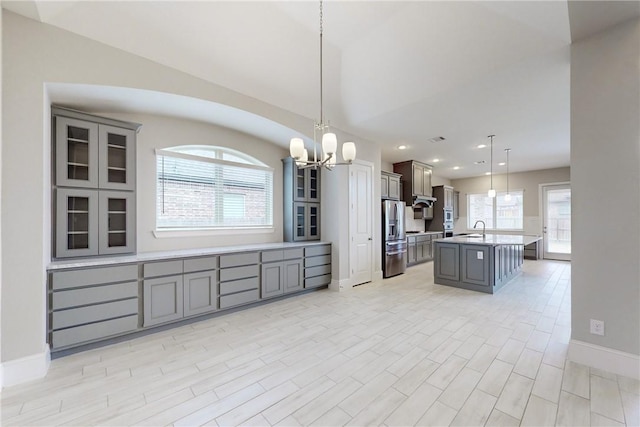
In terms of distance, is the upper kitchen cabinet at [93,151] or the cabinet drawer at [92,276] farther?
the upper kitchen cabinet at [93,151]

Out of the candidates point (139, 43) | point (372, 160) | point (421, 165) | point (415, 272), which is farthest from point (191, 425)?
point (421, 165)

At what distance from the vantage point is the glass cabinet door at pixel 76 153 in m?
2.78

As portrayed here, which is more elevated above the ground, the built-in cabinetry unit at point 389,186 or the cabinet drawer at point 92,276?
the built-in cabinetry unit at point 389,186

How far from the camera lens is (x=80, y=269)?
8.52 feet

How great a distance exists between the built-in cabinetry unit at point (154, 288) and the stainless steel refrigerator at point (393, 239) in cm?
235

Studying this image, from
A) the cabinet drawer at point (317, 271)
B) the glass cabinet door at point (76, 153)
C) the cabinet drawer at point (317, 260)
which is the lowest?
the cabinet drawer at point (317, 271)

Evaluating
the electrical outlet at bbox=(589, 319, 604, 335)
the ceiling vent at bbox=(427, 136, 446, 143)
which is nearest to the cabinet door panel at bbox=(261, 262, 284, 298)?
the electrical outlet at bbox=(589, 319, 604, 335)

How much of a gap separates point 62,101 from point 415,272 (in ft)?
22.6

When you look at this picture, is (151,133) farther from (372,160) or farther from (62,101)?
(372,160)

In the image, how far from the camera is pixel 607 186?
7.46 ft

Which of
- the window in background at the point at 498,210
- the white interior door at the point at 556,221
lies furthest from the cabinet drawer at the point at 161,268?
the white interior door at the point at 556,221

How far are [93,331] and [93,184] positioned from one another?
1.58 metres

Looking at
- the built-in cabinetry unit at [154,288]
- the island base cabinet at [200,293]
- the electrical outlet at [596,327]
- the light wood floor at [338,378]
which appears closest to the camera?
the light wood floor at [338,378]

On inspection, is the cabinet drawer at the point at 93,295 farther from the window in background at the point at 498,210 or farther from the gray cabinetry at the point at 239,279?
the window in background at the point at 498,210
